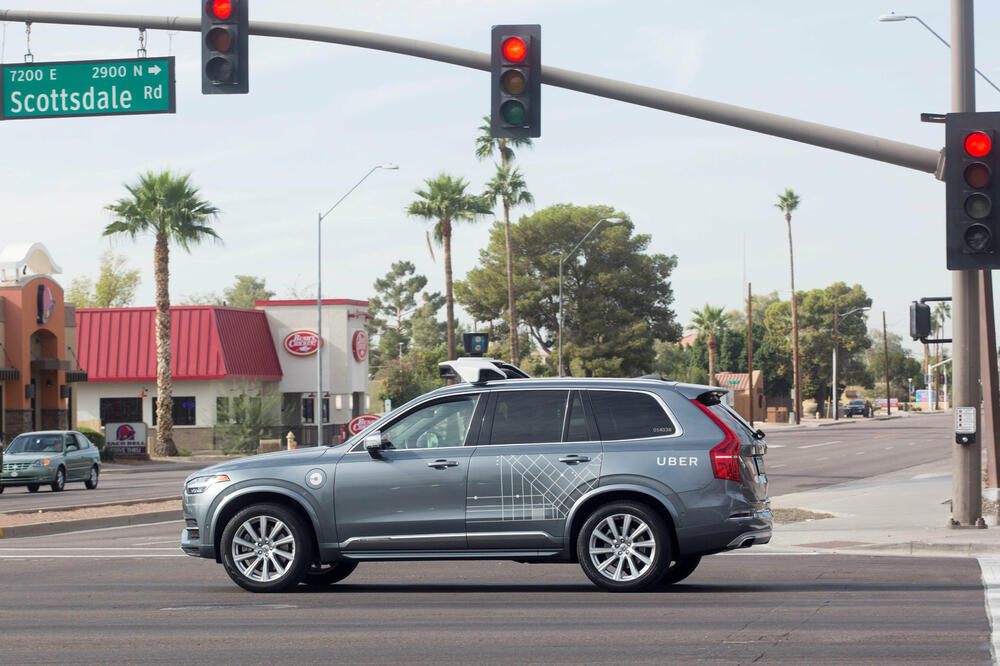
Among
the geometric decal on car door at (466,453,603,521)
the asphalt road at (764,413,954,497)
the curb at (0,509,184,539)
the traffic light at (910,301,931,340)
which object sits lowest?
the asphalt road at (764,413,954,497)

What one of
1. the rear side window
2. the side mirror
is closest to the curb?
the side mirror

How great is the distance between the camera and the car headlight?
38.1 ft

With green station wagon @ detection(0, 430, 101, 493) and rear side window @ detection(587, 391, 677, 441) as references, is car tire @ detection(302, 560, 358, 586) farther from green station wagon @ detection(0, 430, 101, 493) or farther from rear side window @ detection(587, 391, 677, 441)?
green station wagon @ detection(0, 430, 101, 493)

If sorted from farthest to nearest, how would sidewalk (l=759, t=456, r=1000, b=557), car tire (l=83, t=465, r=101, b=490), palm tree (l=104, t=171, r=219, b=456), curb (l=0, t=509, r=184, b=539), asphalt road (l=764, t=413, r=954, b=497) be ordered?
palm tree (l=104, t=171, r=219, b=456) < car tire (l=83, t=465, r=101, b=490) < asphalt road (l=764, t=413, r=954, b=497) < curb (l=0, t=509, r=184, b=539) < sidewalk (l=759, t=456, r=1000, b=557)

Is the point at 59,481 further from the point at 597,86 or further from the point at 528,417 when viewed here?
the point at 528,417

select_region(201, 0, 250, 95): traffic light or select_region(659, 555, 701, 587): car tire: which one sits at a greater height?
select_region(201, 0, 250, 95): traffic light

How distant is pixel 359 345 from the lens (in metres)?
65.2

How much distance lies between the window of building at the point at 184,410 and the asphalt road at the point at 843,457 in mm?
26788

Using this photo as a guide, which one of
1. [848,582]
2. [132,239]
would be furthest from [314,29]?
[132,239]

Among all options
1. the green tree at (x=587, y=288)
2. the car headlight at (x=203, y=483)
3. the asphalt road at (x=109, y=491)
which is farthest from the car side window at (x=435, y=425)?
the green tree at (x=587, y=288)

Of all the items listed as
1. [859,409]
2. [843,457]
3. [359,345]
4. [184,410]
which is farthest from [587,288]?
[859,409]

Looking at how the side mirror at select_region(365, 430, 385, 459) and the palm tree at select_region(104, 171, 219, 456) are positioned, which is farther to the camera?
the palm tree at select_region(104, 171, 219, 456)

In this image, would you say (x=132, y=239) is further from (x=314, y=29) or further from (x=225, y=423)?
(x=314, y=29)

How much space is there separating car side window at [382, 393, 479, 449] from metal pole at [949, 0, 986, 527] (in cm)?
800
